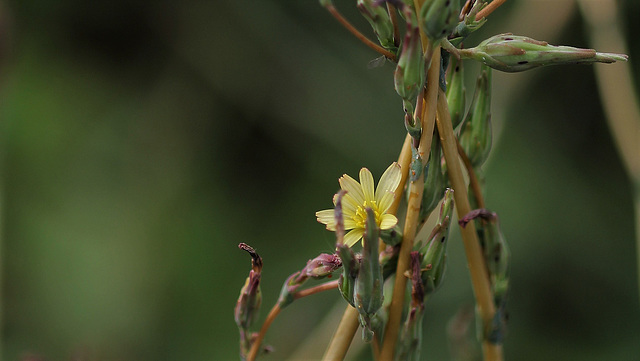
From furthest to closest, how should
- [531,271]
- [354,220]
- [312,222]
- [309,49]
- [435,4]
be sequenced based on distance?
[309,49] < [312,222] < [531,271] < [354,220] < [435,4]

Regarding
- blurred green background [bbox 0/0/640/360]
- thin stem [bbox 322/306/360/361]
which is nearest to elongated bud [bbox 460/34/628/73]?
thin stem [bbox 322/306/360/361]

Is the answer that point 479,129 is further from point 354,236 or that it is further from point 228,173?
point 228,173

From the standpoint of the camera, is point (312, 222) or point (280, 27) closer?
point (312, 222)

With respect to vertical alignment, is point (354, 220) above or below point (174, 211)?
below

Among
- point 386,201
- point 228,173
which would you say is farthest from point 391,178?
point 228,173

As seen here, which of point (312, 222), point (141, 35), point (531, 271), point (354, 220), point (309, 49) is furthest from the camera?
point (141, 35)

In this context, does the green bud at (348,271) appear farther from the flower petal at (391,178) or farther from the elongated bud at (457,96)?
the elongated bud at (457,96)

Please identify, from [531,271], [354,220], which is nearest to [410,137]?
[354,220]

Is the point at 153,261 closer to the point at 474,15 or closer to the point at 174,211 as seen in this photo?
the point at 174,211

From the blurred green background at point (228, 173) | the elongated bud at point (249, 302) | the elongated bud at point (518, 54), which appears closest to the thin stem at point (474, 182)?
the elongated bud at point (518, 54)
